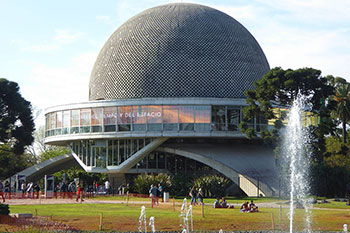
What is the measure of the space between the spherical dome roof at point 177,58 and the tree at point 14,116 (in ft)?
18.8

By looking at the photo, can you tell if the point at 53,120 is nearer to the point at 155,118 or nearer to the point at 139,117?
the point at 139,117

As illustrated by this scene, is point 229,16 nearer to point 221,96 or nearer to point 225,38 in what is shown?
point 225,38

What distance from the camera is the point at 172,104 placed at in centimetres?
3753

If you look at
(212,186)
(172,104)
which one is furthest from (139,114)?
(212,186)

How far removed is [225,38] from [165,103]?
990cm

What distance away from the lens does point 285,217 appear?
A: 2053 centimetres

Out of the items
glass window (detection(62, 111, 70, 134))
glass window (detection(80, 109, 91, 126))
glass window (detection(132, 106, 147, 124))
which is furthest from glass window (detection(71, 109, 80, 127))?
glass window (detection(132, 106, 147, 124))

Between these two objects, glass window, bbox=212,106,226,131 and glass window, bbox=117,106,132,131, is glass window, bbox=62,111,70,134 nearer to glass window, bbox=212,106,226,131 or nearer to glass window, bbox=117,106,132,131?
glass window, bbox=117,106,132,131

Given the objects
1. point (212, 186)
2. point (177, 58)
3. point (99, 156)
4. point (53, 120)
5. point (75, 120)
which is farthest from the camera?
point (53, 120)

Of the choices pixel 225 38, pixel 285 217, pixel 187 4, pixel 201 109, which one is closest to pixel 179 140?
pixel 201 109

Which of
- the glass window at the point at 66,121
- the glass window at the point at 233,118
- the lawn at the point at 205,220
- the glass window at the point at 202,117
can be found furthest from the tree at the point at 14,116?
the lawn at the point at 205,220

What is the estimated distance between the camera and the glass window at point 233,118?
1495 inches

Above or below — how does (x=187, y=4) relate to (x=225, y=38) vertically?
above

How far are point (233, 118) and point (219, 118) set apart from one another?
40.3 inches
